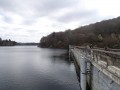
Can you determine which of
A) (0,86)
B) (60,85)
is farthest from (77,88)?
(0,86)

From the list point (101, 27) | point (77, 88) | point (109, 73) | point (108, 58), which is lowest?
point (77, 88)

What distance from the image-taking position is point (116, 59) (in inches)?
319

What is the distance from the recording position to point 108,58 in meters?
9.05

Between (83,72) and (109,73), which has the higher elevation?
(109,73)

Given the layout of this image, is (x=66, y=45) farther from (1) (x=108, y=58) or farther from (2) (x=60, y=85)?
(1) (x=108, y=58)

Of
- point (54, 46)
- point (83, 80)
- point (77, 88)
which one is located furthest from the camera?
point (54, 46)

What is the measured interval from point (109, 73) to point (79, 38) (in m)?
123

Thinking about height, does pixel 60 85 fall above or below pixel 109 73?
below

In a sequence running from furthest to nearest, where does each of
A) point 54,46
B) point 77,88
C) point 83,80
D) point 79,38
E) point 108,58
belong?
point 54,46 → point 79,38 → point 77,88 → point 83,80 → point 108,58

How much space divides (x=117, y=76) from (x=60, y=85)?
1369 cm

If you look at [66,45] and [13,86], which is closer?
[13,86]

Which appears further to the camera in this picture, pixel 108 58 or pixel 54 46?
pixel 54 46

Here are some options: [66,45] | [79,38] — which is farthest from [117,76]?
[66,45]

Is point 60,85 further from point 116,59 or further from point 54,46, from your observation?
point 54,46
